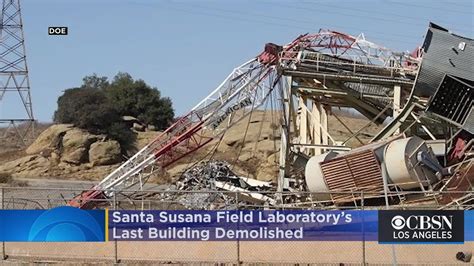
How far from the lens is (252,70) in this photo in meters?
41.9

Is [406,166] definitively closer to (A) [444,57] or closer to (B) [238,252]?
(A) [444,57]

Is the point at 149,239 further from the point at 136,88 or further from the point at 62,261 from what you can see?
the point at 136,88

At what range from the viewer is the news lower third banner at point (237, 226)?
2138 centimetres

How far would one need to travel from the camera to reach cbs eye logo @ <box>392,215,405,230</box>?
2127 centimetres

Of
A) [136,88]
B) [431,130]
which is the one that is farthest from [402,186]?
[136,88]

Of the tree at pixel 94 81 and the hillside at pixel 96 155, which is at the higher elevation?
the tree at pixel 94 81

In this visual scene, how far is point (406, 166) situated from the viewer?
109 ft

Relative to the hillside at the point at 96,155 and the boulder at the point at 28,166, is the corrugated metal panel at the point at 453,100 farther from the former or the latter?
the boulder at the point at 28,166

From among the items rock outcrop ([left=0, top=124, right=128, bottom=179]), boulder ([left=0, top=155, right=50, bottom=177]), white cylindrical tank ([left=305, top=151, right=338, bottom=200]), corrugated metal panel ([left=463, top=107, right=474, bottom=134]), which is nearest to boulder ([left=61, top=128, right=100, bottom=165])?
rock outcrop ([left=0, top=124, right=128, bottom=179])

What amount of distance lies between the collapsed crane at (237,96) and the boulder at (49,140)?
25.2m

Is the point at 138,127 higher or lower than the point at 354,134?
higher

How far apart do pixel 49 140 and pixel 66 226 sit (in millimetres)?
48931

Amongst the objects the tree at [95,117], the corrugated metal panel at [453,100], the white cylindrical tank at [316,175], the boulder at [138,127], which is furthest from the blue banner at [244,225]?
the boulder at [138,127]

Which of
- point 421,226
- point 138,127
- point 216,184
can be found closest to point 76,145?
point 138,127
